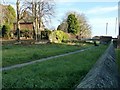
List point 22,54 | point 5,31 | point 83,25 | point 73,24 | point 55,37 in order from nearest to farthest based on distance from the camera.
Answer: point 22,54
point 55,37
point 5,31
point 73,24
point 83,25

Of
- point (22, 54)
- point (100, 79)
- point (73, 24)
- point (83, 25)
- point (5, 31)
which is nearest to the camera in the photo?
point (100, 79)

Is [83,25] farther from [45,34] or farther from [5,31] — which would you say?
[5,31]

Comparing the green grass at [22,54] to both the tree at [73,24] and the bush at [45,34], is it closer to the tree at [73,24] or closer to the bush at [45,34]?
the bush at [45,34]

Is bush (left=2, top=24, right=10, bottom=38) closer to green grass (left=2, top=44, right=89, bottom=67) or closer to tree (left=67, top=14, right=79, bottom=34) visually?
green grass (left=2, top=44, right=89, bottom=67)

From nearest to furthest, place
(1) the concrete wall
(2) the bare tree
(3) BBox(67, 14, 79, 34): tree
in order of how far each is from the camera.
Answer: (1) the concrete wall
(2) the bare tree
(3) BBox(67, 14, 79, 34): tree

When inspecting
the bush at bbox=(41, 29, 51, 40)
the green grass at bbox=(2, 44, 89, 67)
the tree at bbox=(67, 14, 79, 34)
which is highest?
the tree at bbox=(67, 14, 79, 34)

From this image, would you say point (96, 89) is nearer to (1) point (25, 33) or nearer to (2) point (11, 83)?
(2) point (11, 83)

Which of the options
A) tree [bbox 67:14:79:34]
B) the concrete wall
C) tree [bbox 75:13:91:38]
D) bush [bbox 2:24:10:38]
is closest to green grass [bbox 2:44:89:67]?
the concrete wall

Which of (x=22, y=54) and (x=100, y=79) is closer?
(x=100, y=79)

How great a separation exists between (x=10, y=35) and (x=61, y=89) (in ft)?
172

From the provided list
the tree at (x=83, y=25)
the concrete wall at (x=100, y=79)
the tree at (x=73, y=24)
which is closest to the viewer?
the concrete wall at (x=100, y=79)

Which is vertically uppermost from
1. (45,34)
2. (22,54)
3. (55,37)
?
(45,34)

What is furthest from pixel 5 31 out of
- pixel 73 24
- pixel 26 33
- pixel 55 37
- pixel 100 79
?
pixel 100 79

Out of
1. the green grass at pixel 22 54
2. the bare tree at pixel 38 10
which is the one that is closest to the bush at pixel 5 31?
the bare tree at pixel 38 10
